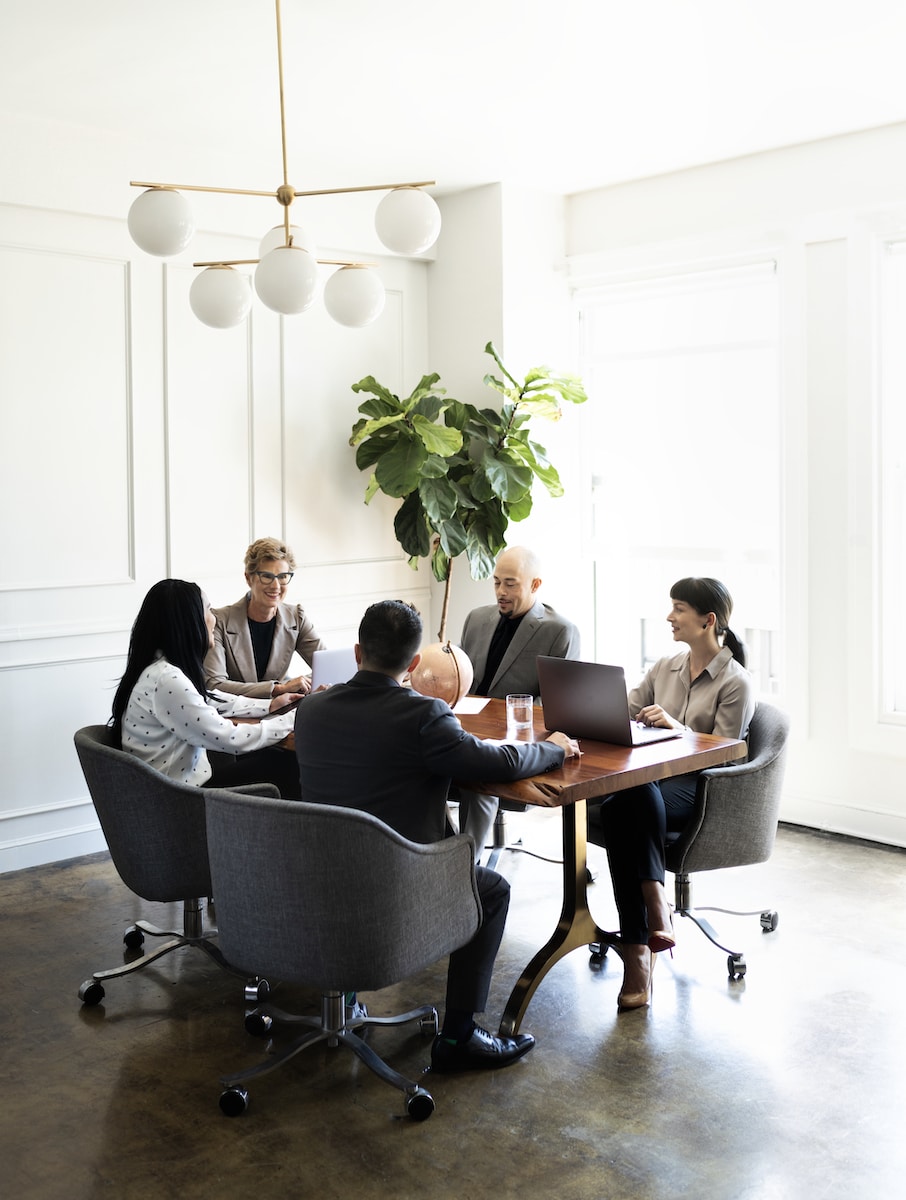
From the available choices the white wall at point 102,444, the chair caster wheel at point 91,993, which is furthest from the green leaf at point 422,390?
the chair caster wheel at point 91,993

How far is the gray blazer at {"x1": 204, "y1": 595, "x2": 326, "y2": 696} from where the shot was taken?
4.66 m

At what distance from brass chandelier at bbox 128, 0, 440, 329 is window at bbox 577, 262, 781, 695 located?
263cm

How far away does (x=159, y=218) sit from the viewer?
346cm

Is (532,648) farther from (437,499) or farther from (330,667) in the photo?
(437,499)

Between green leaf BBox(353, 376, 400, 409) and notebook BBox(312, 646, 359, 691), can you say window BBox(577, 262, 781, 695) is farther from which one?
notebook BBox(312, 646, 359, 691)

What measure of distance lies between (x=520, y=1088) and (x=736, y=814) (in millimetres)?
1125

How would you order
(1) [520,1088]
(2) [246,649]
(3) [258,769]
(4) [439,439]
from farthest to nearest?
(4) [439,439]
(2) [246,649]
(3) [258,769]
(1) [520,1088]

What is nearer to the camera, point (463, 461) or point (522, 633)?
point (522, 633)

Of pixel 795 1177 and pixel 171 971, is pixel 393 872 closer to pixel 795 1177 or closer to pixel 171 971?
pixel 795 1177

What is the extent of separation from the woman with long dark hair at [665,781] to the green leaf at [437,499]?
1.82 meters

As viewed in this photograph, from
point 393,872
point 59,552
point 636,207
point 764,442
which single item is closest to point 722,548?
point 764,442

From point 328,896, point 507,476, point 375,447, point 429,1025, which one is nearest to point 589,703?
point 429,1025

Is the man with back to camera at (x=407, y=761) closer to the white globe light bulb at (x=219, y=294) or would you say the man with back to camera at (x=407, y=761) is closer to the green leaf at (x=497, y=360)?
the white globe light bulb at (x=219, y=294)

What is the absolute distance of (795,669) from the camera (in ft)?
18.6
